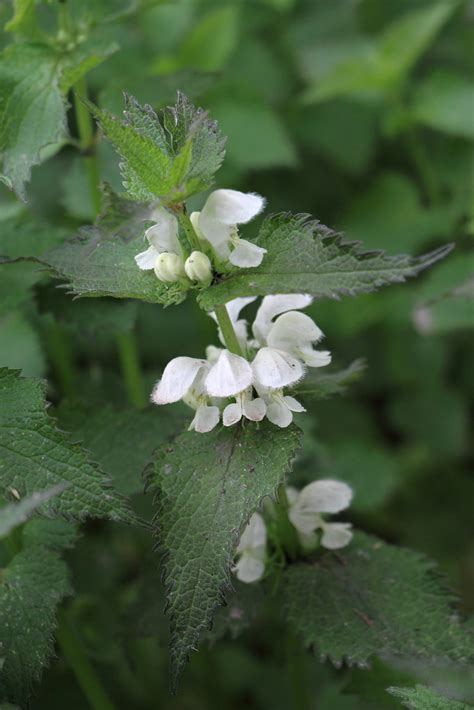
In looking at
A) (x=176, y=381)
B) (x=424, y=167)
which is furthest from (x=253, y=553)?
(x=424, y=167)

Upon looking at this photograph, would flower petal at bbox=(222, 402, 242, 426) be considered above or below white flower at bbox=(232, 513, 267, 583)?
above

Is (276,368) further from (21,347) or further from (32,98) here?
(21,347)

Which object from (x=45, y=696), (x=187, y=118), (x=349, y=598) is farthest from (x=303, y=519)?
(x=45, y=696)

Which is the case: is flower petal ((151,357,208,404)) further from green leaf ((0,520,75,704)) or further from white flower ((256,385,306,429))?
green leaf ((0,520,75,704))

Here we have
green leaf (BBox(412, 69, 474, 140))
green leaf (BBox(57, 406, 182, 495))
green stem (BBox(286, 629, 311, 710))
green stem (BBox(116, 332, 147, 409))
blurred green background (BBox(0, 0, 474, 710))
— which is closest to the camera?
green leaf (BBox(57, 406, 182, 495))

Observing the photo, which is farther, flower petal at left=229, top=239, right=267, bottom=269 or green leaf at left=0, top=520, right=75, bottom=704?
green leaf at left=0, top=520, right=75, bottom=704

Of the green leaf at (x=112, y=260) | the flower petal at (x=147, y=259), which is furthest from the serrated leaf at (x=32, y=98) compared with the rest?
the flower petal at (x=147, y=259)

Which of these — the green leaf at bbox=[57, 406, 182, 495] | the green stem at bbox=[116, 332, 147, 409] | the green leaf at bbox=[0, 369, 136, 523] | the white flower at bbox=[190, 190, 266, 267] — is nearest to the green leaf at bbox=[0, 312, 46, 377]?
the green stem at bbox=[116, 332, 147, 409]
